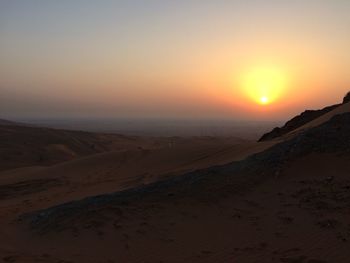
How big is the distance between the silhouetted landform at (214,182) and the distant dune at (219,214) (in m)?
0.02

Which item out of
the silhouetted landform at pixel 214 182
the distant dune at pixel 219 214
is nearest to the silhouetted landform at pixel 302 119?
the distant dune at pixel 219 214

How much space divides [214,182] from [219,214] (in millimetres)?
1269

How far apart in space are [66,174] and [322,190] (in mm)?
11387

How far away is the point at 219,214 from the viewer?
32.8 ft

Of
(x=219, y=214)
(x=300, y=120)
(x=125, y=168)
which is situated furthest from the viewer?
(x=300, y=120)

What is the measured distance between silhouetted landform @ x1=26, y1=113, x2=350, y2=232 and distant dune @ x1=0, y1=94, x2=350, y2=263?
0.02 metres

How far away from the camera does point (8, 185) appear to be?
18.7 metres

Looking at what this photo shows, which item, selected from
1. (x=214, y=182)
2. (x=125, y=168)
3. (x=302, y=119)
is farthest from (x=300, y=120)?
(x=214, y=182)

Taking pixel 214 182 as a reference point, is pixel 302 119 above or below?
above

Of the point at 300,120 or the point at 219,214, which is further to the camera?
the point at 300,120

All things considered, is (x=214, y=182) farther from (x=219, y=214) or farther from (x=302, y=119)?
(x=302, y=119)

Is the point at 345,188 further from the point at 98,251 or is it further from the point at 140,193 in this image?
the point at 98,251

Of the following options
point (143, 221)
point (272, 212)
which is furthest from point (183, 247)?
point (272, 212)

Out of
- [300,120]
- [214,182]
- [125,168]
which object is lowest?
[125,168]
